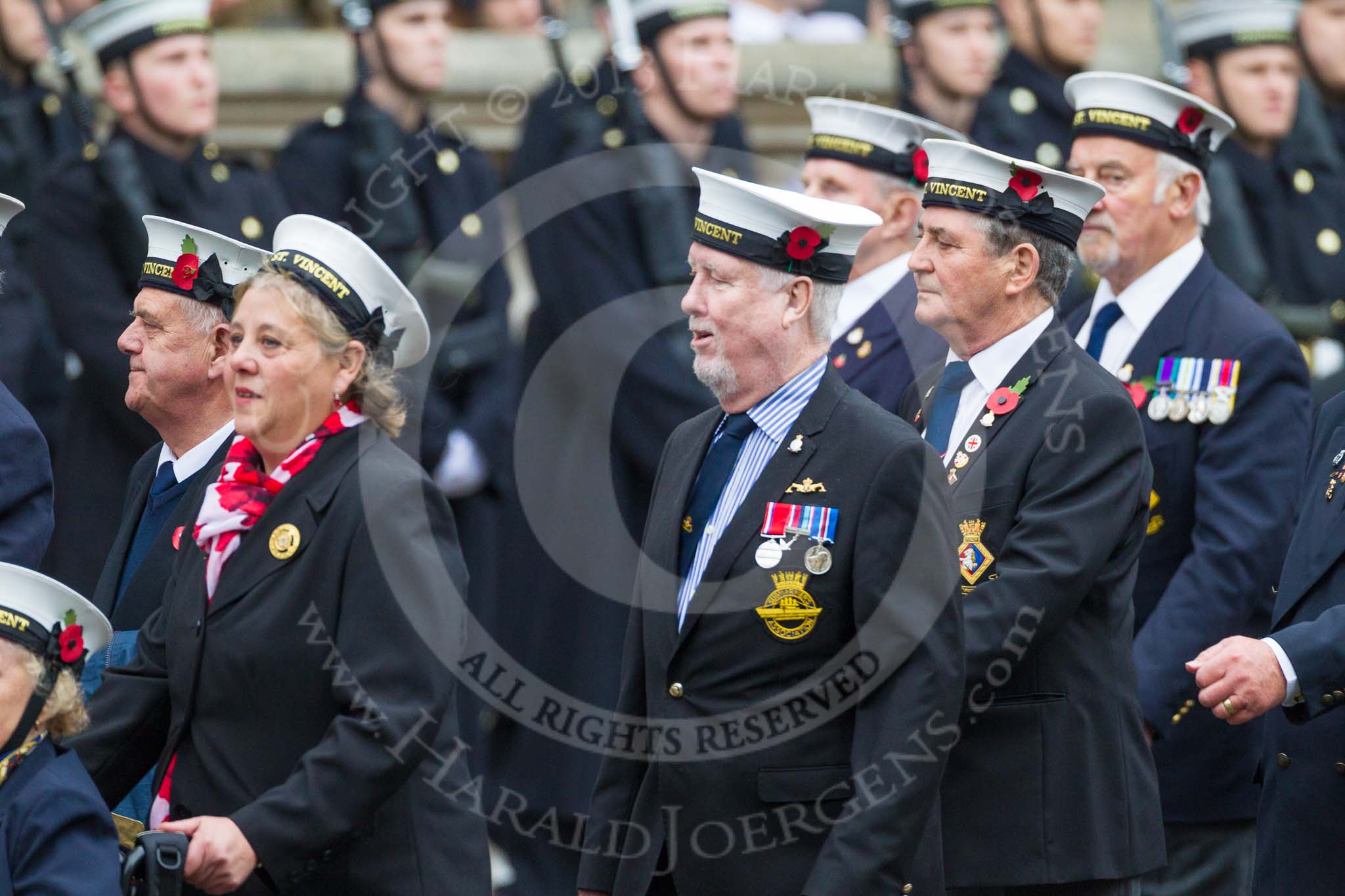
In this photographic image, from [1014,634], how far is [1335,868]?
2.85 feet

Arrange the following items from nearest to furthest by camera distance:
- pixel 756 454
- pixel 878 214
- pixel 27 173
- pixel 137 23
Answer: pixel 756 454 < pixel 878 214 < pixel 137 23 < pixel 27 173

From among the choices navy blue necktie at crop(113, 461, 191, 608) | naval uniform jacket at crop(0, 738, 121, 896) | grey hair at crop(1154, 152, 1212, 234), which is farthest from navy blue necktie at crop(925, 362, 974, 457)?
naval uniform jacket at crop(0, 738, 121, 896)

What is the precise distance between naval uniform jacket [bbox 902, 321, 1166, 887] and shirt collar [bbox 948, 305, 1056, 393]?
11 centimetres

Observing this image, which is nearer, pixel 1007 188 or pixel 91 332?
pixel 1007 188

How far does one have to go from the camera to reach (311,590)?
13.3 ft

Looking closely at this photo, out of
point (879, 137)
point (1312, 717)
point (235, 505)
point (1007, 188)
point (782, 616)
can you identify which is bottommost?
point (1312, 717)

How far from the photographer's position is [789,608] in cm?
412

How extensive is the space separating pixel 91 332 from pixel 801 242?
11.0ft

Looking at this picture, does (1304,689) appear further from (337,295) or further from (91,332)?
(91,332)

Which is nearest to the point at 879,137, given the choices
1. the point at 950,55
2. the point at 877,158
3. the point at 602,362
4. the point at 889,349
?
the point at 877,158

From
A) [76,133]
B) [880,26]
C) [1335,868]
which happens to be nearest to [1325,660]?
[1335,868]

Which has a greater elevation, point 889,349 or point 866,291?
point 866,291

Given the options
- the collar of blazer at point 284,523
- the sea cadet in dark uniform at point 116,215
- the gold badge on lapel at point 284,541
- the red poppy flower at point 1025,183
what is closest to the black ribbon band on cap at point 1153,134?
the red poppy flower at point 1025,183

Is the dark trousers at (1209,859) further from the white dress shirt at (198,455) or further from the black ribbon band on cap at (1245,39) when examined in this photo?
the black ribbon band on cap at (1245,39)
